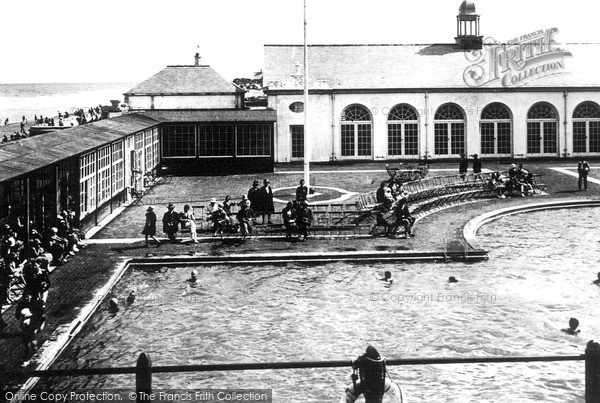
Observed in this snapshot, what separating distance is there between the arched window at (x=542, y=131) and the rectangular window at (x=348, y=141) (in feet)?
39.0

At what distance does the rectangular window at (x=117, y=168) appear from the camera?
29.1m

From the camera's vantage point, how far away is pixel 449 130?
47.0 m

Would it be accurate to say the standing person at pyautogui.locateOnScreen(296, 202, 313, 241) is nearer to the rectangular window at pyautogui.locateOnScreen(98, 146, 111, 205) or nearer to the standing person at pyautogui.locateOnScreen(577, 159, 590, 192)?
the rectangular window at pyautogui.locateOnScreen(98, 146, 111, 205)

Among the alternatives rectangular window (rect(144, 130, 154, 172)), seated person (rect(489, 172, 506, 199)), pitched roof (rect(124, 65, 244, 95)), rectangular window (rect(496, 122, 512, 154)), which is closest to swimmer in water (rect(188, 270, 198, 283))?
seated person (rect(489, 172, 506, 199))

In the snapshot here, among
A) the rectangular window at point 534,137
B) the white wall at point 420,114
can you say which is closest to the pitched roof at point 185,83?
the white wall at point 420,114

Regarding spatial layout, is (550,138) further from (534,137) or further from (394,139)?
(394,139)

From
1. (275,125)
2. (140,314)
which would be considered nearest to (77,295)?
(140,314)

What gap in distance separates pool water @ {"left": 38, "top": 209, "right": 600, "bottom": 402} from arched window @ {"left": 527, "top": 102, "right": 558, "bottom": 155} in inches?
1083

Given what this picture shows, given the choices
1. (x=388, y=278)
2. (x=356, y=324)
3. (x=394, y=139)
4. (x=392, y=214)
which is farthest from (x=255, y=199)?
(x=394, y=139)

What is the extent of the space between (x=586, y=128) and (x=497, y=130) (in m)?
6.04

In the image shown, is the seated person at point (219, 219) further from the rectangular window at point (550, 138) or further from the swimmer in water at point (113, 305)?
the rectangular window at point (550, 138)

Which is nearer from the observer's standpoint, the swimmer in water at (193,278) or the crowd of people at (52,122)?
the swimmer in water at (193,278)

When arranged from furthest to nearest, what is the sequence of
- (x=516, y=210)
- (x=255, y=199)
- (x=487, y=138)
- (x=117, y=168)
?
1. (x=487, y=138)
2. (x=117, y=168)
3. (x=516, y=210)
4. (x=255, y=199)

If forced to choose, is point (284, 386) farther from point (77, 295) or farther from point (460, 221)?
point (460, 221)
